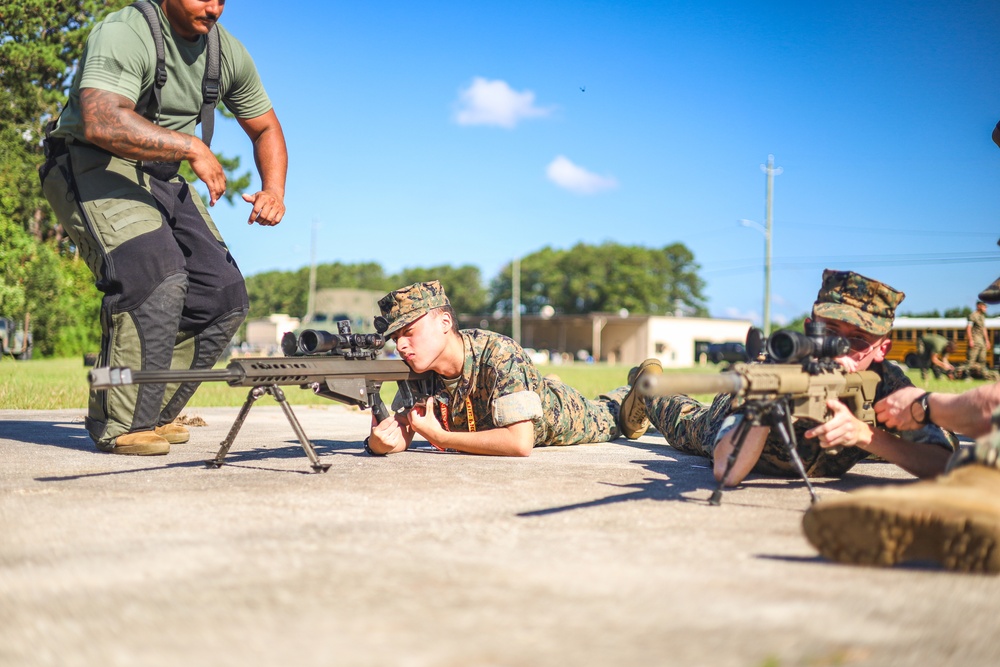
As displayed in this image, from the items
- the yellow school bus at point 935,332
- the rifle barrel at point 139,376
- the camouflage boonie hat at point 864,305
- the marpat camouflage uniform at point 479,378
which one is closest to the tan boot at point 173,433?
the marpat camouflage uniform at point 479,378

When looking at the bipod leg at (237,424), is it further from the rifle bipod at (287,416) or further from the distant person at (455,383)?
the distant person at (455,383)

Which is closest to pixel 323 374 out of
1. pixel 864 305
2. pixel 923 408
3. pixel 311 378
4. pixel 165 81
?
pixel 311 378

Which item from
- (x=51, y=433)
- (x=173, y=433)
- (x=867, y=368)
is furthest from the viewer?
(x=51, y=433)

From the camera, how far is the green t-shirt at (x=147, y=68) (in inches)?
181

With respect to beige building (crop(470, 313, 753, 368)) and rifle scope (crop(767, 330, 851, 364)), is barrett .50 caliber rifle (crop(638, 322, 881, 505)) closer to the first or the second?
rifle scope (crop(767, 330, 851, 364))

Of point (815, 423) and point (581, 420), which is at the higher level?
point (815, 423)

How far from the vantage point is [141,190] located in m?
4.94

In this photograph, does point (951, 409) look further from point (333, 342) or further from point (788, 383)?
point (333, 342)

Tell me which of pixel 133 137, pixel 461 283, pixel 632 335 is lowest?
pixel 133 137

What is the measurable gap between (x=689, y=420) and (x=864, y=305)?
6.30 ft

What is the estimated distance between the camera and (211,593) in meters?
2.00

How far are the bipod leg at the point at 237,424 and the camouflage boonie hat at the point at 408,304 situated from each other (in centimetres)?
87

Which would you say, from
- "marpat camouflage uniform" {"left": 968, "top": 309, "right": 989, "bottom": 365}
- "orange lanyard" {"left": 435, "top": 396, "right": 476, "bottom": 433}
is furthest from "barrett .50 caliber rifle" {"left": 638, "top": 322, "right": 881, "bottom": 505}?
"marpat camouflage uniform" {"left": 968, "top": 309, "right": 989, "bottom": 365}

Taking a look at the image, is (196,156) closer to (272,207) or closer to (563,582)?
(272,207)
